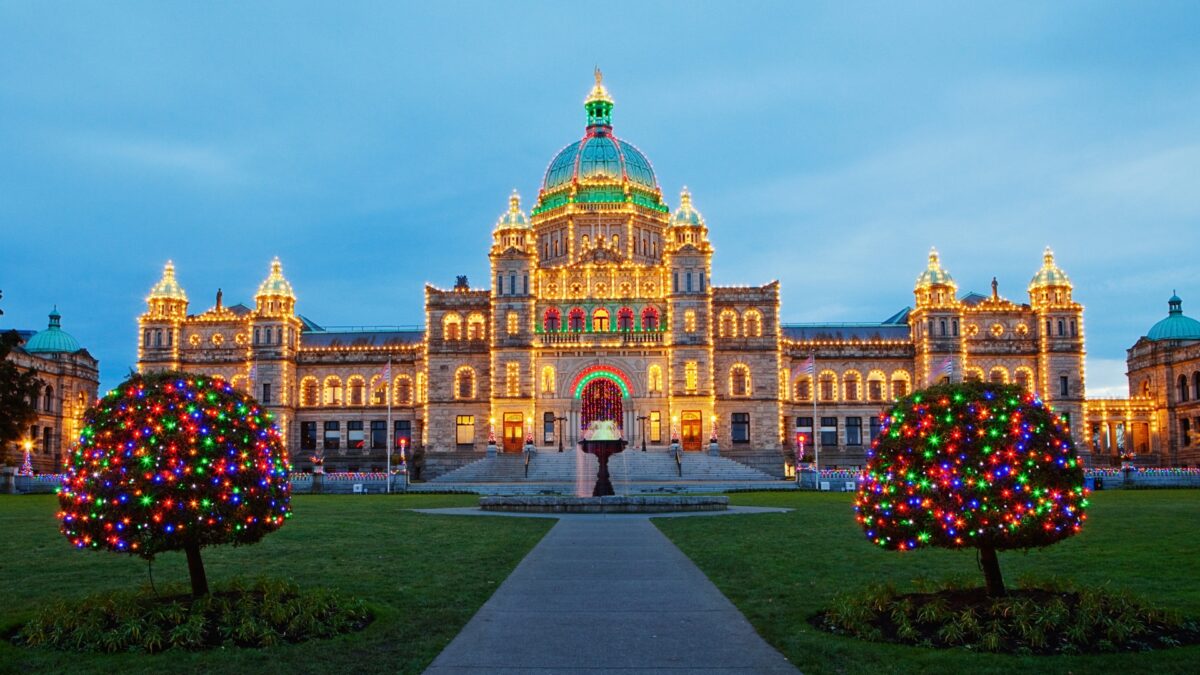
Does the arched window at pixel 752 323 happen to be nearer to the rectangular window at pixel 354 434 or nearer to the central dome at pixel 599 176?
the central dome at pixel 599 176

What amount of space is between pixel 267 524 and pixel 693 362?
65939 millimetres

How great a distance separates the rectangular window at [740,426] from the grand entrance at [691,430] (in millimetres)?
3795

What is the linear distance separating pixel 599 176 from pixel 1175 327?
57.2 m

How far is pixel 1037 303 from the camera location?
86625 mm

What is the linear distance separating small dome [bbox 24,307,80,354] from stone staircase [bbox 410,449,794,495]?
155 feet

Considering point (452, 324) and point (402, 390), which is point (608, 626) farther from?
point (402, 390)

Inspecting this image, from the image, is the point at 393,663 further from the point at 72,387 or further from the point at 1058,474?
the point at 72,387

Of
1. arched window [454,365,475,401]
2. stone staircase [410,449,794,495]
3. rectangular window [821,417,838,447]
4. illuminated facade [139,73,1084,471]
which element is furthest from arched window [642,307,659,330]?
rectangular window [821,417,838,447]

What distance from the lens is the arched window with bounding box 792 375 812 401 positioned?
87.8 m

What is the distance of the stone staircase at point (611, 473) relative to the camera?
218 feet

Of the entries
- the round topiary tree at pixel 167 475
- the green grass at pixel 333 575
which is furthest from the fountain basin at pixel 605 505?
the round topiary tree at pixel 167 475

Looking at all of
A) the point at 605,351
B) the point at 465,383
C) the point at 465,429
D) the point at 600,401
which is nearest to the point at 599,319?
the point at 605,351

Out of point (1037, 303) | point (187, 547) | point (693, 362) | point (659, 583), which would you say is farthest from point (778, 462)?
point (187, 547)

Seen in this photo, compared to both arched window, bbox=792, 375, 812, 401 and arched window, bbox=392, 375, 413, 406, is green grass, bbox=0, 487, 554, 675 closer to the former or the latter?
arched window, bbox=392, 375, 413, 406
